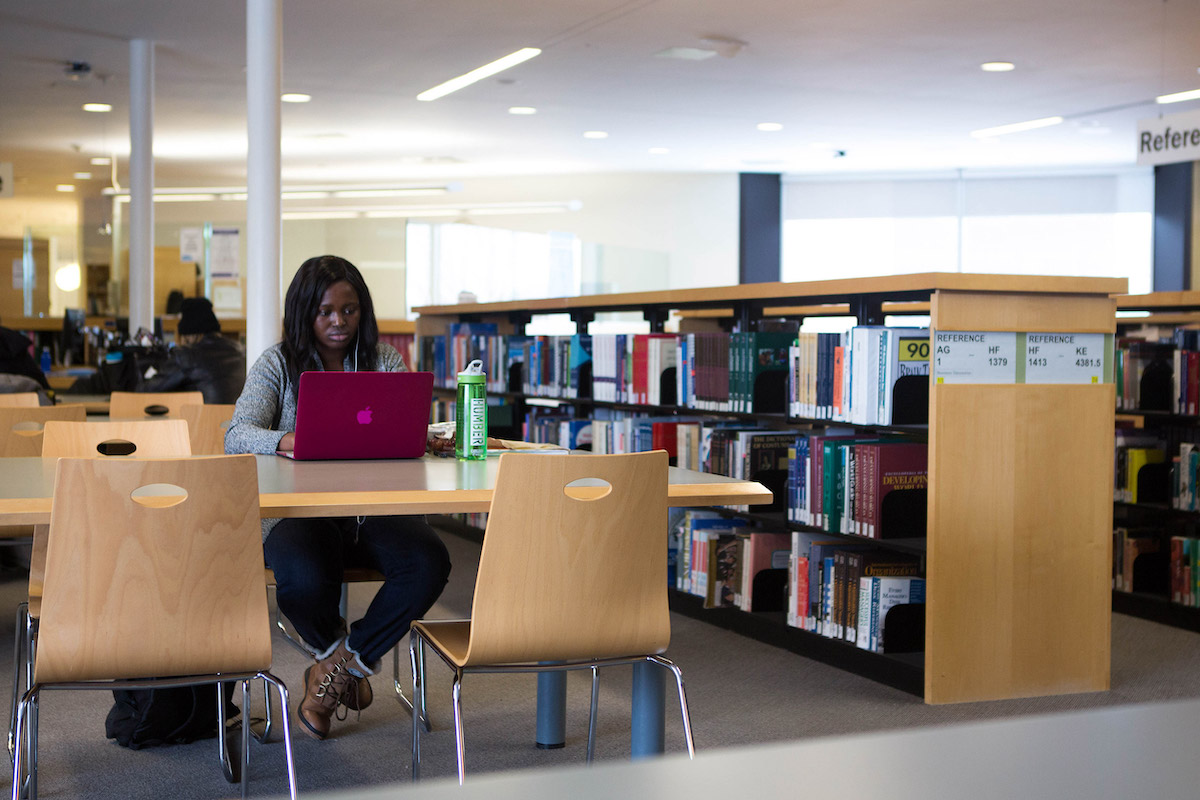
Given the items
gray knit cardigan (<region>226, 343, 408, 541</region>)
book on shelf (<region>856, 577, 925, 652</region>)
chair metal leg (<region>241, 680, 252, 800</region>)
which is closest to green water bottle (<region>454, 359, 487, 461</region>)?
gray knit cardigan (<region>226, 343, 408, 541</region>)

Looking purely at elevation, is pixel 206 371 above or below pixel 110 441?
above

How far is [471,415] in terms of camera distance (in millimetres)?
2691

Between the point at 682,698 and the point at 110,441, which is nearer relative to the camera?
the point at 682,698

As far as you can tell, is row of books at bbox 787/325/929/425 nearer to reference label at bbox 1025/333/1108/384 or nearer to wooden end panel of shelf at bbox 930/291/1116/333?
wooden end panel of shelf at bbox 930/291/1116/333

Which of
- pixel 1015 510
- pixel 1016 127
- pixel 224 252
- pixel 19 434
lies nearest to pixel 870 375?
pixel 1015 510

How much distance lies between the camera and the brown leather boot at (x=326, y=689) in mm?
2723

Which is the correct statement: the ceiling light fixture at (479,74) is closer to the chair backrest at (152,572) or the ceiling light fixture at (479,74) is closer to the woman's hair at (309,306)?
the woman's hair at (309,306)

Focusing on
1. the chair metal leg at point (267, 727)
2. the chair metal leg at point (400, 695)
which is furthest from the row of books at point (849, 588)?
the chair metal leg at point (267, 727)

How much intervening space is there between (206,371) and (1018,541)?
11.7 feet

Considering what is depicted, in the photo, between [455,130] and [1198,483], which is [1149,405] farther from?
[455,130]

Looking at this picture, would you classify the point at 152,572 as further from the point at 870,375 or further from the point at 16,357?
the point at 16,357

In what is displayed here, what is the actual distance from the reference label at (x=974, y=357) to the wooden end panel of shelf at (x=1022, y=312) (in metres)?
0.02

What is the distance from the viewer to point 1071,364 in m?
3.45

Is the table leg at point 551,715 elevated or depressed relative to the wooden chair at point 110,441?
depressed
